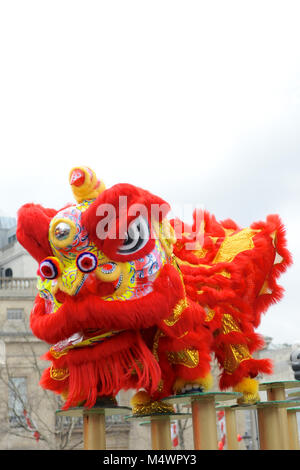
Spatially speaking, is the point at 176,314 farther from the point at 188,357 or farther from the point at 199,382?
the point at 199,382

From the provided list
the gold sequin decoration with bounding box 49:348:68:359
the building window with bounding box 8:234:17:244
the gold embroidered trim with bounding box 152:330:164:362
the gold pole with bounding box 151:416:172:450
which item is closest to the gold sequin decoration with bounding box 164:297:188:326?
the gold embroidered trim with bounding box 152:330:164:362

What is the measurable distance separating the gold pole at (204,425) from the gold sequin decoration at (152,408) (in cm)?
43

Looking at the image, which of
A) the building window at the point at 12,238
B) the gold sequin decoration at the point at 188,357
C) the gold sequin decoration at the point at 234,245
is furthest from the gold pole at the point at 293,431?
the building window at the point at 12,238

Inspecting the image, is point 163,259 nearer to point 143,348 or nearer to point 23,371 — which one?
point 143,348

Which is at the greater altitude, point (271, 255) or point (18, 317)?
point (18, 317)

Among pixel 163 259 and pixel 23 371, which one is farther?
pixel 23 371

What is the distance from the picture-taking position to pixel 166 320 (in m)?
3.29

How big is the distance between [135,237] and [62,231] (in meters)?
0.35

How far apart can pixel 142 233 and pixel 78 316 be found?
20.1 inches

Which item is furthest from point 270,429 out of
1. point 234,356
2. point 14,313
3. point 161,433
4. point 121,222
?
point 14,313

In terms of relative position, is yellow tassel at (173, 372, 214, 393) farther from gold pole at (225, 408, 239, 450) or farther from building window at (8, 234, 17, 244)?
building window at (8, 234, 17, 244)

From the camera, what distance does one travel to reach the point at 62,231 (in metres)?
3.12

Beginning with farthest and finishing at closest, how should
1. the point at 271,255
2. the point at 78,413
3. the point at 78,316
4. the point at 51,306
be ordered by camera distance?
the point at 271,255, the point at 78,413, the point at 51,306, the point at 78,316

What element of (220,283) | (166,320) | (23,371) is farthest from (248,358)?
(23,371)
